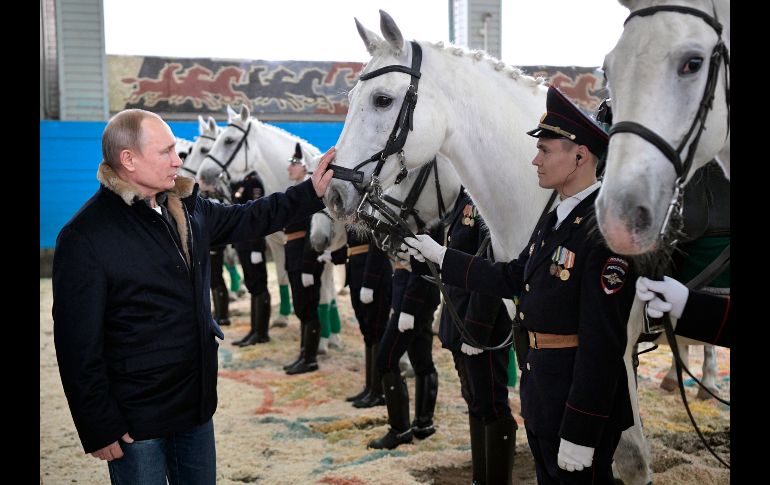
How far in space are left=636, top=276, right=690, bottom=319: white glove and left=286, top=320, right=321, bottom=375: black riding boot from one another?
4.20 m

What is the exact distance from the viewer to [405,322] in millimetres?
3365

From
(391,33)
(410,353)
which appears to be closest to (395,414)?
(410,353)

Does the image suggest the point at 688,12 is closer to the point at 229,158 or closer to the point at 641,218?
the point at 641,218

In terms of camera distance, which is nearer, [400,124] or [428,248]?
[428,248]

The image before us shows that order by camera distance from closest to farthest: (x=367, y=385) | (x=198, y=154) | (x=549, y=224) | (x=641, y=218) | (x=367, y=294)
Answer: (x=641, y=218) < (x=549, y=224) < (x=367, y=294) < (x=367, y=385) < (x=198, y=154)

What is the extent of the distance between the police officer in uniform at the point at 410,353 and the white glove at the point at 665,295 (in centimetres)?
201

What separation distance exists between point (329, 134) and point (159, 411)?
9.41 m

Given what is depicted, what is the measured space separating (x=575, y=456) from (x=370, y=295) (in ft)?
8.80

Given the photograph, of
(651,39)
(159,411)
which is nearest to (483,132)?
(651,39)

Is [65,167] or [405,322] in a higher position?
[65,167]

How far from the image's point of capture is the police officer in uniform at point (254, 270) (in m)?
6.04

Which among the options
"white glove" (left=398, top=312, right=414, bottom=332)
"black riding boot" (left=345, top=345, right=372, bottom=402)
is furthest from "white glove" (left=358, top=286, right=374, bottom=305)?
"white glove" (left=398, top=312, right=414, bottom=332)

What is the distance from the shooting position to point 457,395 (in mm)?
4629

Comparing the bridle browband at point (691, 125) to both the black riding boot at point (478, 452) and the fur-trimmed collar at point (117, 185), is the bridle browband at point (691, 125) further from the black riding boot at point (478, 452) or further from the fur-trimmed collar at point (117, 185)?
the black riding boot at point (478, 452)
